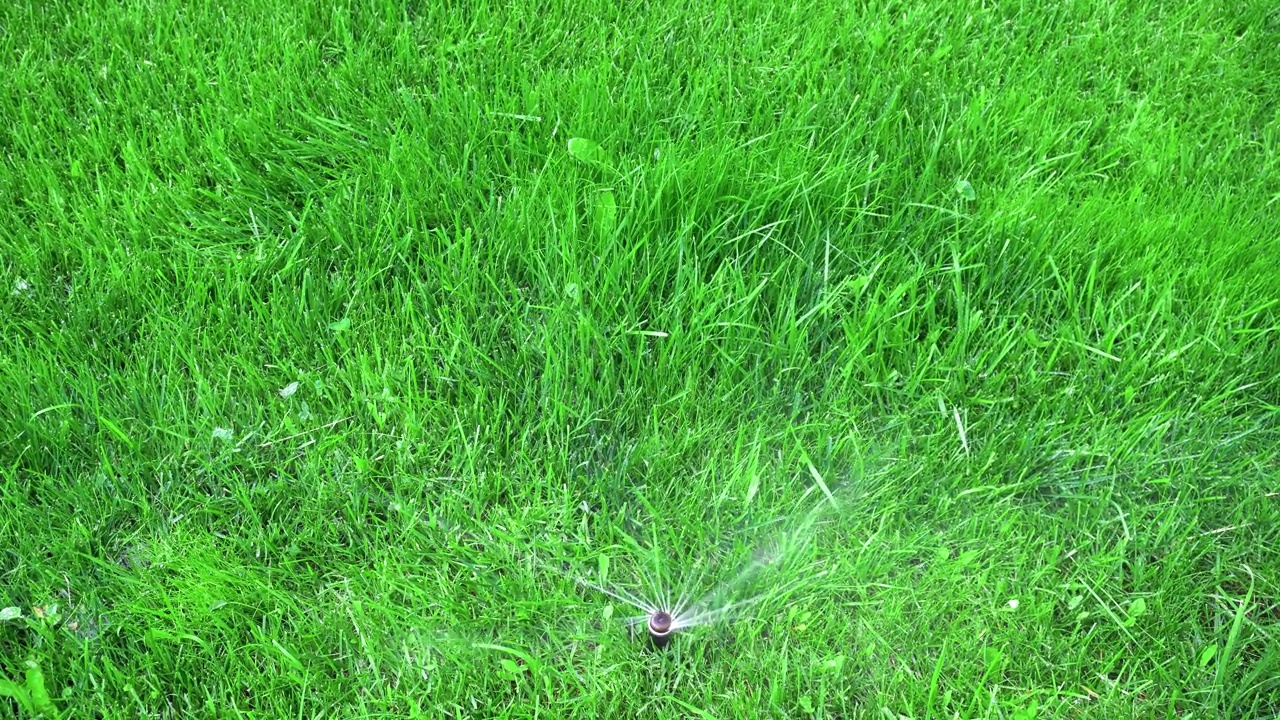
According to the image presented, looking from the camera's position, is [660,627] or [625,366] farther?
[625,366]

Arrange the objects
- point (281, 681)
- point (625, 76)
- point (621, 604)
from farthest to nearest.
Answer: point (625, 76) < point (621, 604) < point (281, 681)

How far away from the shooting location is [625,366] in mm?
2092

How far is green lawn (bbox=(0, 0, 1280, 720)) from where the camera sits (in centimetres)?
172

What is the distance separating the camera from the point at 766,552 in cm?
185

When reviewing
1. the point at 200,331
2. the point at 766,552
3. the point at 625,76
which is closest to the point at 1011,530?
the point at 766,552

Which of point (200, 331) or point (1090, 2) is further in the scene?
point (1090, 2)

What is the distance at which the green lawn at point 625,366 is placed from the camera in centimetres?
172

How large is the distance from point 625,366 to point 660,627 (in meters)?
0.63

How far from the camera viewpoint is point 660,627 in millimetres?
1689

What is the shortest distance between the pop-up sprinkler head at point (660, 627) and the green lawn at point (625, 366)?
0.06 meters

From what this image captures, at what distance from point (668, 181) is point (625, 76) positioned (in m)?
0.62

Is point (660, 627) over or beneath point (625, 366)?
beneath

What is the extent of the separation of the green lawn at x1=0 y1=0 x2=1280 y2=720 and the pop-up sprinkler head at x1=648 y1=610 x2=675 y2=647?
0.06 metres

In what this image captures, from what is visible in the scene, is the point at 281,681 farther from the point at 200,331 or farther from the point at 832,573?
the point at 832,573
